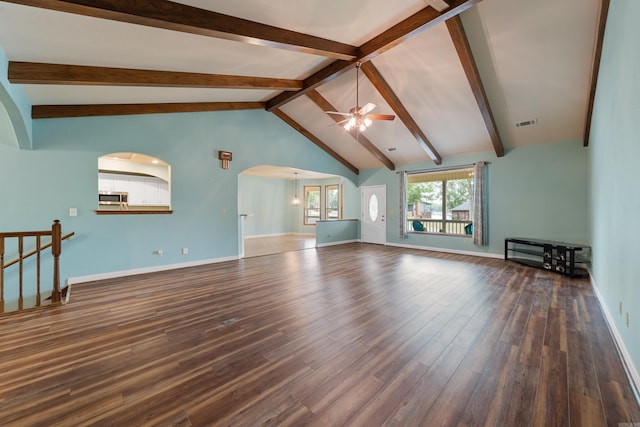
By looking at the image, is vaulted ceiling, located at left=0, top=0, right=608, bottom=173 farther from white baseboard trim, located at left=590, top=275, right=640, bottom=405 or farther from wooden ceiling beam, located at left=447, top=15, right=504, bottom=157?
white baseboard trim, located at left=590, top=275, right=640, bottom=405

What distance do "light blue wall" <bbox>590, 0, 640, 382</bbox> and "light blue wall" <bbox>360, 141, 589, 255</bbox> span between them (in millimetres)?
2557

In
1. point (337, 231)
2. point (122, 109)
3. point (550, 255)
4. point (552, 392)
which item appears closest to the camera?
point (552, 392)

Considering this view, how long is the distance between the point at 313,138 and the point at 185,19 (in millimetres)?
5421

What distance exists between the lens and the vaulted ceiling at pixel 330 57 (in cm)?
264

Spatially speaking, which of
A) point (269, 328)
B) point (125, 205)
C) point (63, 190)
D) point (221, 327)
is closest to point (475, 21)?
point (269, 328)

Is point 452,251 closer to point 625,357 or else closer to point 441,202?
point 441,202

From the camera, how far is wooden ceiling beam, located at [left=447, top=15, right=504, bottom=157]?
11.4 feet

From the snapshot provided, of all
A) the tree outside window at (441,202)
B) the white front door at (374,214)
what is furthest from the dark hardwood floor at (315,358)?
the white front door at (374,214)

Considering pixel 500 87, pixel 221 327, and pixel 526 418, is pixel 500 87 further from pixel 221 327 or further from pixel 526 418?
pixel 221 327

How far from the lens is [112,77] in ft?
11.1

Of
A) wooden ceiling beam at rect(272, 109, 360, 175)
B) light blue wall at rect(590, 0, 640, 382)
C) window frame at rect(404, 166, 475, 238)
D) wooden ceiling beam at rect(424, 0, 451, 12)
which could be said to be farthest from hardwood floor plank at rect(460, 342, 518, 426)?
wooden ceiling beam at rect(272, 109, 360, 175)

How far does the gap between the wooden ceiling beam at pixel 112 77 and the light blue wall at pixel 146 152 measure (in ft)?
4.47

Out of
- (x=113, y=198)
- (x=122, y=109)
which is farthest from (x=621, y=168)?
(x=113, y=198)

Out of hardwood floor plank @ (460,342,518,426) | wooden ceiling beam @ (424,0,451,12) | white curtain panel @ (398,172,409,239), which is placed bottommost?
hardwood floor plank @ (460,342,518,426)
